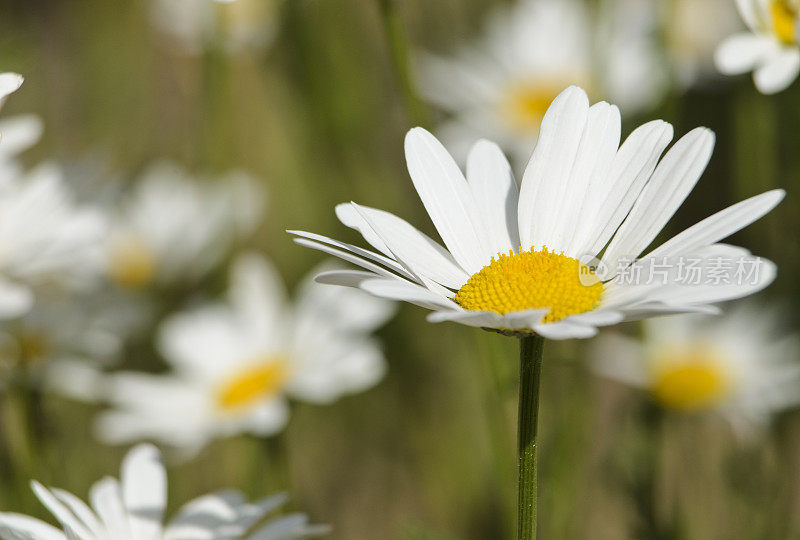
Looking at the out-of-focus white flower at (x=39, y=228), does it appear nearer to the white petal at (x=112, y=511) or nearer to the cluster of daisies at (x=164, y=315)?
the cluster of daisies at (x=164, y=315)

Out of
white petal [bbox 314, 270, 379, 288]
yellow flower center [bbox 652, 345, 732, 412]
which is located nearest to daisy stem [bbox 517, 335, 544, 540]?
white petal [bbox 314, 270, 379, 288]

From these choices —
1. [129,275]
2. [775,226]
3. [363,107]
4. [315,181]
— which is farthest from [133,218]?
[775,226]

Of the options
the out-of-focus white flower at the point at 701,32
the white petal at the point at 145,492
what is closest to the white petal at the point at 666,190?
the white petal at the point at 145,492

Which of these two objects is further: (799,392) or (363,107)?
(363,107)

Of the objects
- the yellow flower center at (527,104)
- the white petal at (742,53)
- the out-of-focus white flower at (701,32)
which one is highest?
the out-of-focus white flower at (701,32)

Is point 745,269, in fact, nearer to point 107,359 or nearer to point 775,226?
point 775,226

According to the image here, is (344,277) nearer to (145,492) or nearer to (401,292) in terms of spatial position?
(401,292)
